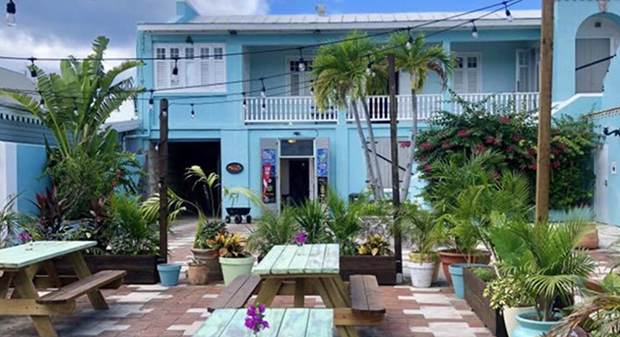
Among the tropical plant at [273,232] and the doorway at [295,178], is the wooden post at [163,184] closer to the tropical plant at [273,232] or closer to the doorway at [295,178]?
the tropical plant at [273,232]

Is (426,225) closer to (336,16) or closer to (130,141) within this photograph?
(130,141)

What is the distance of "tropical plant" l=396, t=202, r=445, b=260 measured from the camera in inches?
298

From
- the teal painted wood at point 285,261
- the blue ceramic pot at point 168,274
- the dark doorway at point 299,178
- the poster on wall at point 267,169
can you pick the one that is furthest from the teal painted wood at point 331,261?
the dark doorway at point 299,178

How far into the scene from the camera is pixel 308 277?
16.4 ft

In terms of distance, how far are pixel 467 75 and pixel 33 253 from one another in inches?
616

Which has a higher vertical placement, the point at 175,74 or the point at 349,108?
the point at 175,74

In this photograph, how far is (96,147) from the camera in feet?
45.0

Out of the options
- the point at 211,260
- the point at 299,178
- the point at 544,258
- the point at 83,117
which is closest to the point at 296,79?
the point at 299,178

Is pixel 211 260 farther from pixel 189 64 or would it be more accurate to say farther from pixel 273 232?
pixel 189 64

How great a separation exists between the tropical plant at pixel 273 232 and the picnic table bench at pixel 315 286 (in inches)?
74.3

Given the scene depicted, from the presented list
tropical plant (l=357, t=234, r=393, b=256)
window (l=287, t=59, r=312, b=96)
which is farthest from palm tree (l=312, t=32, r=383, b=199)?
window (l=287, t=59, r=312, b=96)

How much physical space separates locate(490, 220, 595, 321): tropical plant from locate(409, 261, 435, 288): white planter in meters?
2.82

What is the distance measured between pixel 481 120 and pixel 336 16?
8013 millimetres

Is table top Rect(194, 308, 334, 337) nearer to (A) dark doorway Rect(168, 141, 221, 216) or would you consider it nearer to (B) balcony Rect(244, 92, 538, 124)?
(B) balcony Rect(244, 92, 538, 124)
